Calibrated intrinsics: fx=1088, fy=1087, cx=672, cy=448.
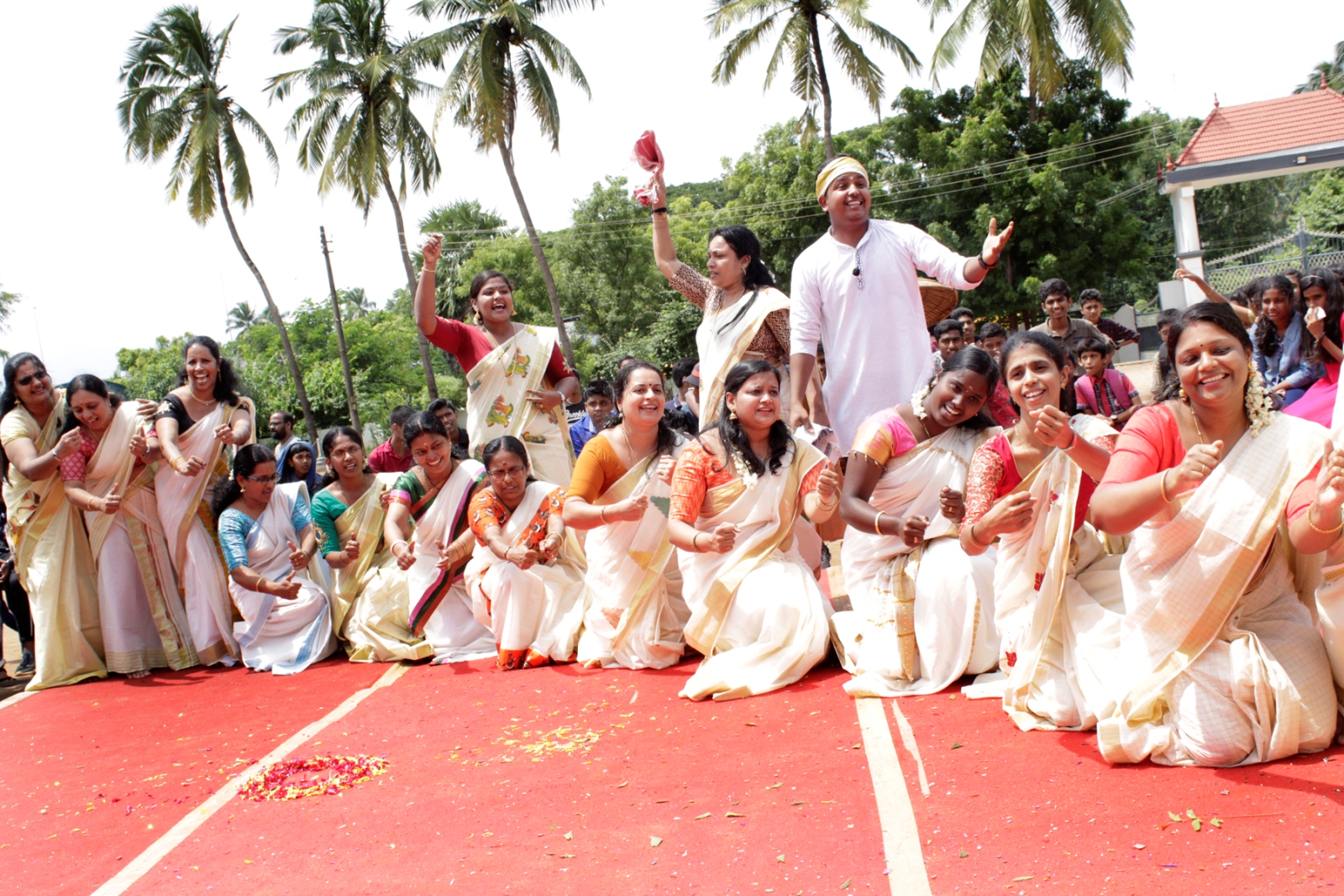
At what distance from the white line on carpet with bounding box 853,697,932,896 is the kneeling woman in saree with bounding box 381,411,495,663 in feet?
9.22

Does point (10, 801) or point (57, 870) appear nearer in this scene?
point (57, 870)

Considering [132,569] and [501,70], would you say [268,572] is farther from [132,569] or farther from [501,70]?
[501,70]

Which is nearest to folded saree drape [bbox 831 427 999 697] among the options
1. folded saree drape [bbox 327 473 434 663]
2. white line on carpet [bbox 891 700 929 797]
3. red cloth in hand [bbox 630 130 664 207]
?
white line on carpet [bbox 891 700 929 797]

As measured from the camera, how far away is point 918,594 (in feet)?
15.0

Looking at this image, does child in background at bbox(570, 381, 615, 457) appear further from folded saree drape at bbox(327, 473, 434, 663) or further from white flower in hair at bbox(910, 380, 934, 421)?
white flower in hair at bbox(910, 380, 934, 421)

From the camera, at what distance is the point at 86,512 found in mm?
6555

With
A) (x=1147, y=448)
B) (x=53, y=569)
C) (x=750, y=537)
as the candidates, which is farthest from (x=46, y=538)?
(x=1147, y=448)

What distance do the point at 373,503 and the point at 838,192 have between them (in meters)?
3.39

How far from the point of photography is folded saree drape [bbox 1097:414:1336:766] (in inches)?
126

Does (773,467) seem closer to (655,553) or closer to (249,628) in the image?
(655,553)

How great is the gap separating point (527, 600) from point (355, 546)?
4.85 feet

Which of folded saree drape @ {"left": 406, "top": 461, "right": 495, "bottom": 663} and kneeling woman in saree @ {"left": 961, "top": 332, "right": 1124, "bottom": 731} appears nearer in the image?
kneeling woman in saree @ {"left": 961, "top": 332, "right": 1124, "bottom": 731}

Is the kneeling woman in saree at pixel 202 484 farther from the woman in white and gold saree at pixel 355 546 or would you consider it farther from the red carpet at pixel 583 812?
the red carpet at pixel 583 812

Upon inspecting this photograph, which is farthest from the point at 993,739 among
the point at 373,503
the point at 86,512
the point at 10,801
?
the point at 86,512
